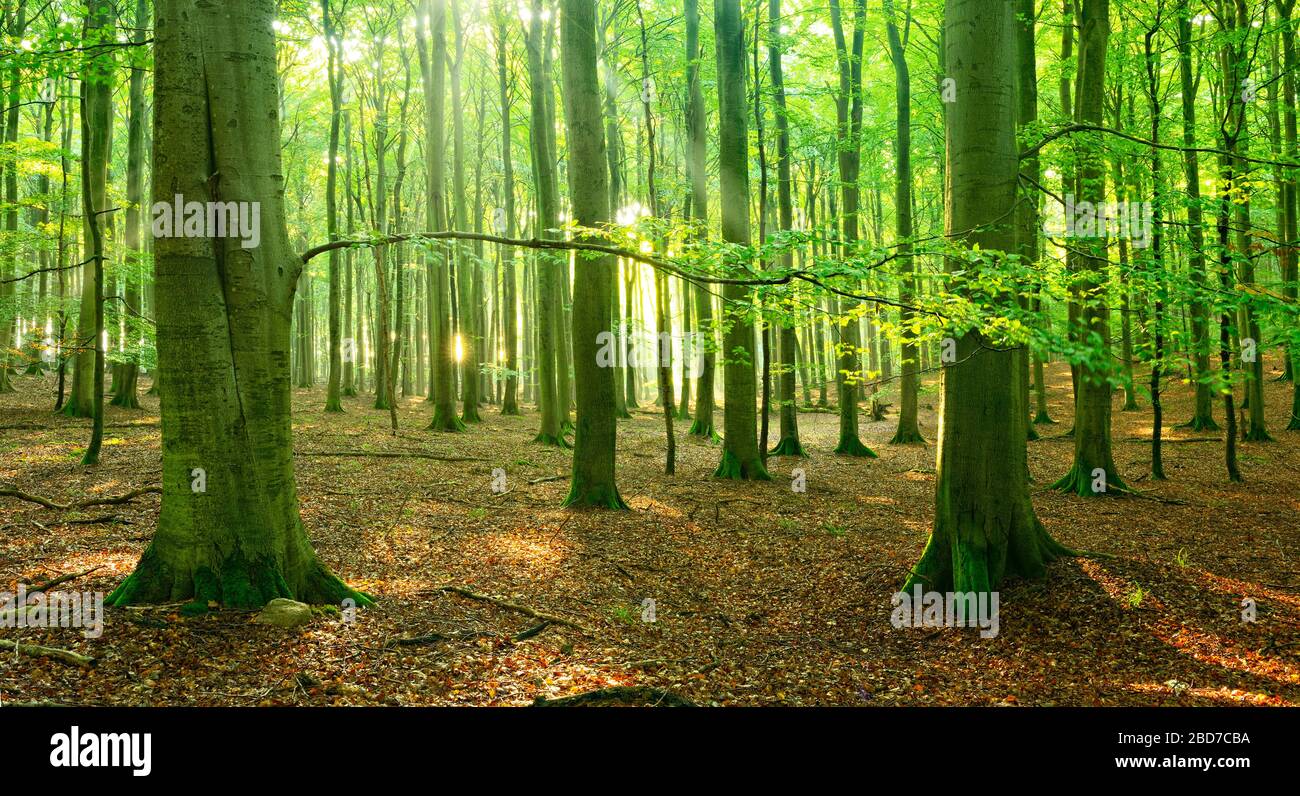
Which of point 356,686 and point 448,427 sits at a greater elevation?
point 448,427

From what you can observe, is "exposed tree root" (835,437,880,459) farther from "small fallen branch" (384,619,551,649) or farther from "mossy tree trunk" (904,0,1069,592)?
"small fallen branch" (384,619,551,649)

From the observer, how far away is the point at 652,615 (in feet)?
20.9

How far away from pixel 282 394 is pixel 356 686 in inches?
89.6

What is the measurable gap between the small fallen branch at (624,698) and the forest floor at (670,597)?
1.03 feet

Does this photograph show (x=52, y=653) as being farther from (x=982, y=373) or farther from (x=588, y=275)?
(x=588, y=275)

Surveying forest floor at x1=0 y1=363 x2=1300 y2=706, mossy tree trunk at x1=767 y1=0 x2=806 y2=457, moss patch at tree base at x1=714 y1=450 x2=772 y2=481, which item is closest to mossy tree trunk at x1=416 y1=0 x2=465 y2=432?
forest floor at x1=0 y1=363 x2=1300 y2=706

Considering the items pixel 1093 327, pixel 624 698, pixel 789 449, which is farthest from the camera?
pixel 789 449

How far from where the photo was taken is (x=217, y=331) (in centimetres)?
477

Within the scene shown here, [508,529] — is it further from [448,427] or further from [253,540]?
[448,427]

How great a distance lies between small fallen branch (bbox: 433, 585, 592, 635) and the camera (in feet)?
19.1

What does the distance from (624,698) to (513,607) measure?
2.08 m

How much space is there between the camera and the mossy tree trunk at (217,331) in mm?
4711

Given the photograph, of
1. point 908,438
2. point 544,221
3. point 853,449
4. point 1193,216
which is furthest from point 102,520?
point 908,438
